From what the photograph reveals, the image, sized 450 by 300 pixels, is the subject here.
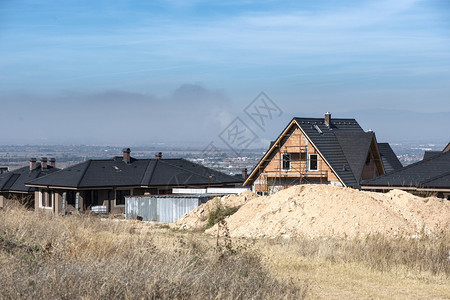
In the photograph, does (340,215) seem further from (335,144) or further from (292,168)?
(335,144)

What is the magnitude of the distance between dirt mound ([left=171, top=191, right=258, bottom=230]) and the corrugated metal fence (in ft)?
6.74

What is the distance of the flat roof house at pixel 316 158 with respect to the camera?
41062mm

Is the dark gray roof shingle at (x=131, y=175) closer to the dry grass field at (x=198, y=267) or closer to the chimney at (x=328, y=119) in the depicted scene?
the chimney at (x=328, y=119)

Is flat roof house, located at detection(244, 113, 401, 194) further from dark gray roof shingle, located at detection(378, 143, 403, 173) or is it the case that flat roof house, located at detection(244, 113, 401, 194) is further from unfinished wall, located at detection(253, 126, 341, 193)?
dark gray roof shingle, located at detection(378, 143, 403, 173)

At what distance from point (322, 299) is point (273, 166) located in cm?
3202

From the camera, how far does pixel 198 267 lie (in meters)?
10.9

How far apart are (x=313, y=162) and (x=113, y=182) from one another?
624 inches

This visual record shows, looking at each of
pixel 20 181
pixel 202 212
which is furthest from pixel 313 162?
pixel 20 181

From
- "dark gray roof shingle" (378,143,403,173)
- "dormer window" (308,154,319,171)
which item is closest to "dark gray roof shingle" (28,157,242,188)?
"dormer window" (308,154,319,171)

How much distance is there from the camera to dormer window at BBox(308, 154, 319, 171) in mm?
42031

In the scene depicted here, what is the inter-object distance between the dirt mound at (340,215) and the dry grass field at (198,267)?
6.02m

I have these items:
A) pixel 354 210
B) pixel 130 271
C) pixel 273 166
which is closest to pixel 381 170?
pixel 273 166

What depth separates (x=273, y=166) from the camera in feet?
144

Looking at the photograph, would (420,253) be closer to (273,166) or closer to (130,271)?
(130,271)
